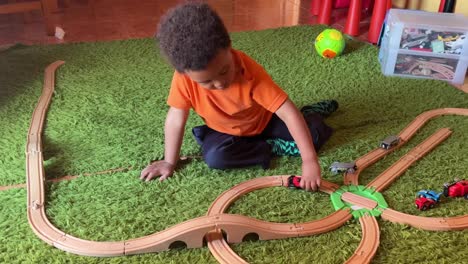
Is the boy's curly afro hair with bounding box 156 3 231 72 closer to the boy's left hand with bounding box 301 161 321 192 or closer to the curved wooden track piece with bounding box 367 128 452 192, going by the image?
the boy's left hand with bounding box 301 161 321 192

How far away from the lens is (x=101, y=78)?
1550 millimetres

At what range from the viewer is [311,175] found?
1.00 metres

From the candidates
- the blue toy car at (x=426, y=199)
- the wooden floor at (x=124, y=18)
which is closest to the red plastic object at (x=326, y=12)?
the wooden floor at (x=124, y=18)

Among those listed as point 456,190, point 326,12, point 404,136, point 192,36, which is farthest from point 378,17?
point 192,36

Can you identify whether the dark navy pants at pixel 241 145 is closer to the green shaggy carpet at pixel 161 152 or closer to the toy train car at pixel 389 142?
the green shaggy carpet at pixel 161 152

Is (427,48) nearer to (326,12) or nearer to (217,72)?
(326,12)

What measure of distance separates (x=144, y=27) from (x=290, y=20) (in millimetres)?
674

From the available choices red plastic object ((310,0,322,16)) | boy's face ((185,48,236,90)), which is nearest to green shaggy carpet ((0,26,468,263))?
boy's face ((185,48,236,90))

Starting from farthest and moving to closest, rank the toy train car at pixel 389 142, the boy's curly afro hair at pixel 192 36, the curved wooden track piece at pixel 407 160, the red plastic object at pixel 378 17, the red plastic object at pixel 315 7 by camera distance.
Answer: the red plastic object at pixel 315 7
the red plastic object at pixel 378 17
the toy train car at pixel 389 142
the curved wooden track piece at pixel 407 160
the boy's curly afro hair at pixel 192 36

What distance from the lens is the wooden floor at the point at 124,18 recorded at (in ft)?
6.41

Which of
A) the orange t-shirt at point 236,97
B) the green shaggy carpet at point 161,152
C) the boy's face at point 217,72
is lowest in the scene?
the green shaggy carpet at point 161,152

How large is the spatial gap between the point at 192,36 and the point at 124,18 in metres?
1.50

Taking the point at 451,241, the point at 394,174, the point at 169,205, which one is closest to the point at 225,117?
the point at 169,205

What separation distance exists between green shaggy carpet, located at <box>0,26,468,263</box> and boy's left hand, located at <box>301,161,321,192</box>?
25 mm
